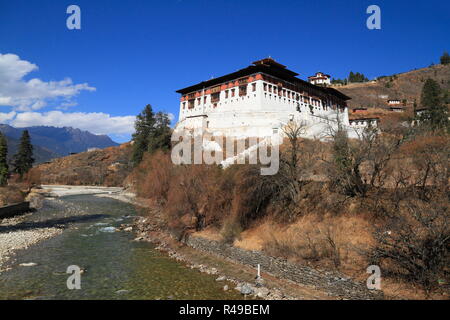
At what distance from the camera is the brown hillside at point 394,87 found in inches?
4515

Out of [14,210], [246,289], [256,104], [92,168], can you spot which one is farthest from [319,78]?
[246,289]

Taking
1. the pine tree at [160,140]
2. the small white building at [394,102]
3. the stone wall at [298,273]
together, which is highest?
the small white building at [394,102]

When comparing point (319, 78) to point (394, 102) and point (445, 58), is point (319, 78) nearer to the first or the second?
point (394, 102)

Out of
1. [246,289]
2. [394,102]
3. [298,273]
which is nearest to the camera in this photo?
[246,289]

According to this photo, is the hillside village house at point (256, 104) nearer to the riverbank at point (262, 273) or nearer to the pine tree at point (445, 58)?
the riverbank at point (262, 273)

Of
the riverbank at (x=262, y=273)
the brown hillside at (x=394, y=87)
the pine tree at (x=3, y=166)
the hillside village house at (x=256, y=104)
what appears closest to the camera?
the riverbank at (x=262, y=273)

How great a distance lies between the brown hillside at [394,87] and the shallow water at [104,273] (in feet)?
353

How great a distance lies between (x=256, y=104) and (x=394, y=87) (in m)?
114

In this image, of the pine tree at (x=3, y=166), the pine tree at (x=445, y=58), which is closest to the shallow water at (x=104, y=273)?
the pine tree at (x=3, y=166)

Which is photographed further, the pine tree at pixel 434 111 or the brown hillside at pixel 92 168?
the brown hillside at pixel 92 168

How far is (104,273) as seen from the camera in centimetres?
1712

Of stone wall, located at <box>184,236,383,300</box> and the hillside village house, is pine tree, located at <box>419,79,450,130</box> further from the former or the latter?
stone wall, located at <box>184,236,383,300</box>

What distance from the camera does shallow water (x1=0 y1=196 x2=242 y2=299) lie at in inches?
569
